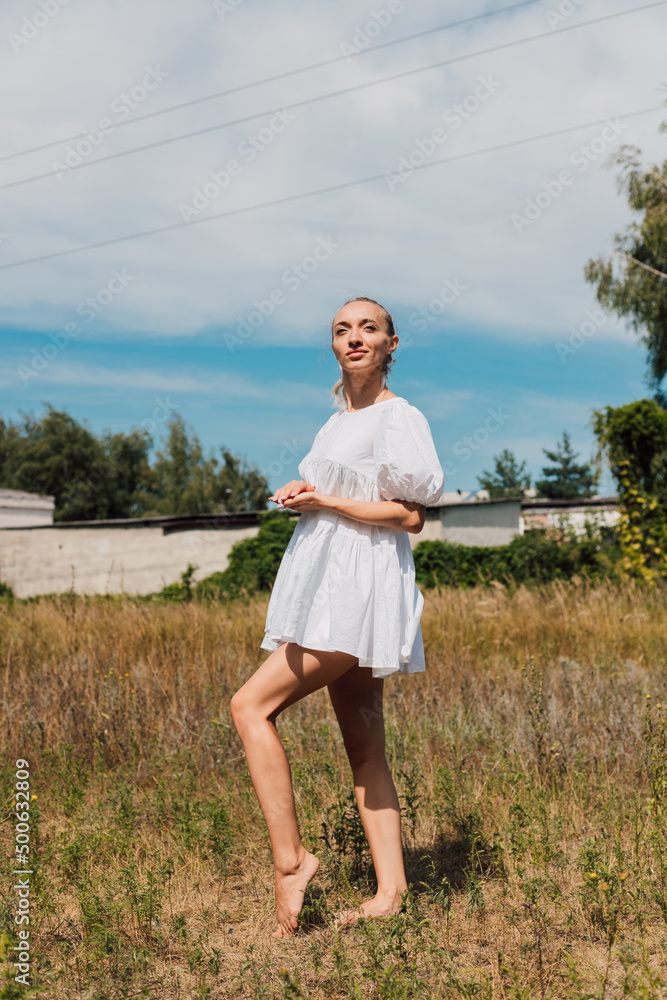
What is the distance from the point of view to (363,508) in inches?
101

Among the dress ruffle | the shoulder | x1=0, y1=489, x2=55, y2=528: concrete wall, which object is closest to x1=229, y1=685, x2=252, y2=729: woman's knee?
the dress ruffle

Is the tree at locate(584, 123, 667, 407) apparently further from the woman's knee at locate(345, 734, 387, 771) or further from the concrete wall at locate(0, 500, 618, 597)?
the woman's knee at locate(345, 734, 387, 771)

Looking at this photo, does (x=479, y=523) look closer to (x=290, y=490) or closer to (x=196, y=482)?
(x=290, y=490)

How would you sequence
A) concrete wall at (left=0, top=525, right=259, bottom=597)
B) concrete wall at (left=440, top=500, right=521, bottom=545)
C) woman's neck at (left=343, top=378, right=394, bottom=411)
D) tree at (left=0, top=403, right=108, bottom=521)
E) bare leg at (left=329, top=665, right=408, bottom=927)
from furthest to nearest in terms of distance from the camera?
tree at (left=0, top=403, right=108, bottom=521) → concrete wall at (left=0, top=525, right=259, bottom=597) → concrete wall at (left=440, top=500, right=521, bottom=545) → woman's neck at (left=343, top=378, right=394, bottom=411) → bare leg at (left=329, top=665, right=408, bottom=927)

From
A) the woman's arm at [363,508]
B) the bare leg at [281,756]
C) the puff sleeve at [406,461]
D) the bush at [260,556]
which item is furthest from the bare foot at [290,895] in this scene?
the bush at [260,556]

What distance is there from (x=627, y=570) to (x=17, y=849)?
1102cm

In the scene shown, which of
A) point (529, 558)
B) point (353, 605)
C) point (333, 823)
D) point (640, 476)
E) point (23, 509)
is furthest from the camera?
point (23, 509)

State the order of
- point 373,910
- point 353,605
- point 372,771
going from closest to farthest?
point 353,605 < point 373,910 < point 372,771

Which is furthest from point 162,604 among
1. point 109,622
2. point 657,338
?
point 657,338

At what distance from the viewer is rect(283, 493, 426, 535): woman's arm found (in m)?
2.56

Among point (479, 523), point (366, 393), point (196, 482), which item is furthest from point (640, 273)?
point (196, 482)

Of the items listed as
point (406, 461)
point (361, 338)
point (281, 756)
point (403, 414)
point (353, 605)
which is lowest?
point (281, 756)

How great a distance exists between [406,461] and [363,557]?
0.36m

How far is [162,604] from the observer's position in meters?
7.85
